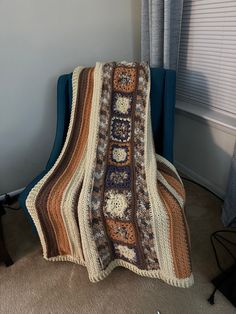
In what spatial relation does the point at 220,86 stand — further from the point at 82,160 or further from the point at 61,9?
the point at 61,9

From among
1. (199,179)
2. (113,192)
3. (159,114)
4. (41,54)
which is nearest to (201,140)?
(199,179)

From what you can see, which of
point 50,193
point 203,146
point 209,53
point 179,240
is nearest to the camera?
point 179,240

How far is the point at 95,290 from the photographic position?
50.9 inches

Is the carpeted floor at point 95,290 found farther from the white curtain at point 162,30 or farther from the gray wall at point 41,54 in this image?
the white curtain at point 162,30

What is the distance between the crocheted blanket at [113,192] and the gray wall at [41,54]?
0.91 ft

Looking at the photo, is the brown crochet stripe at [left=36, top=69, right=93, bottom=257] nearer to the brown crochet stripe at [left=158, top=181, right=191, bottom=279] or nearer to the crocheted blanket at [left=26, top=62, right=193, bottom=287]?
the crocheted blanket at [left=26, top=62, right=193, bottom=287]

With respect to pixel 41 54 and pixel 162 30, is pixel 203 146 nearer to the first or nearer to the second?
pixel 162 30

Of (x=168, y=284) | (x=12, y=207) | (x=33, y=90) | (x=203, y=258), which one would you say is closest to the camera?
(x=168, y=284)

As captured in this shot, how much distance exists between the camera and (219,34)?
1.46 meters

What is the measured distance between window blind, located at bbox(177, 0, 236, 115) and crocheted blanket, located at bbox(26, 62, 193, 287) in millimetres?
446

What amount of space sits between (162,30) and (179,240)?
121 cm

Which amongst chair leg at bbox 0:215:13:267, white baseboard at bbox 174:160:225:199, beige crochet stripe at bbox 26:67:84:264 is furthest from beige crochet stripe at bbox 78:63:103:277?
white baseboard at bbox 174:160:225:199

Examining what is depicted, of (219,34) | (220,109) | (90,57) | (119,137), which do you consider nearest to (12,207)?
(119,137)

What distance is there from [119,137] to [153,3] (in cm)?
81
